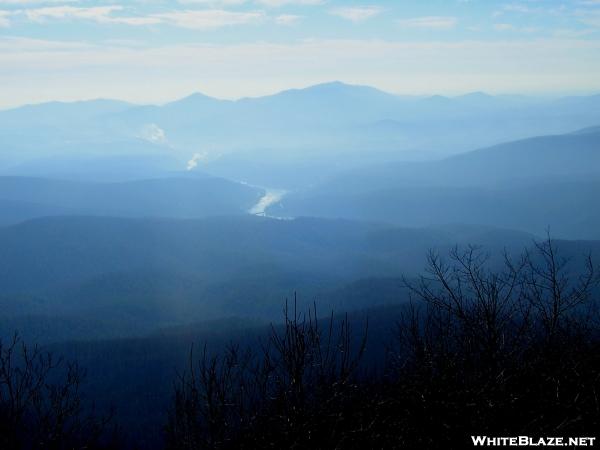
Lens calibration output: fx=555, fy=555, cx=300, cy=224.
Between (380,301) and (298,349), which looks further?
(380,301)

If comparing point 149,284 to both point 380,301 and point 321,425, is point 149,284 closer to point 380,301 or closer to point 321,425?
point 380,301

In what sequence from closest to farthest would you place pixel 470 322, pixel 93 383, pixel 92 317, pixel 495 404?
1. pixel 495 404
2. pixel 470 322
3. pixel 93 383
4. pixel 92 317

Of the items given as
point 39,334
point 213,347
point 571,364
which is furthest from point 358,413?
point 39,334

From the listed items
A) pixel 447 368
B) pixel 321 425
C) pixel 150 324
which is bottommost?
pixel 150 324

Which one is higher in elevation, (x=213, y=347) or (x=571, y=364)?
(x=571, y=364)

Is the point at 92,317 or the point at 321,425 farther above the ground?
the point at 321,425

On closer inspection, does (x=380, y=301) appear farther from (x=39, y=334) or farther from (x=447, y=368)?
(x=447, y=368)

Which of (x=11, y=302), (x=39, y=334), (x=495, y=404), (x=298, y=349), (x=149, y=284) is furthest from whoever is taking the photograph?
Result: (x=149, y=284)

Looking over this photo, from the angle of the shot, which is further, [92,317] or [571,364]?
[92,317]

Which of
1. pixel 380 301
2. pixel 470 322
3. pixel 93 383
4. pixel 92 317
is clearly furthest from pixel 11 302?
pixel 470 322
